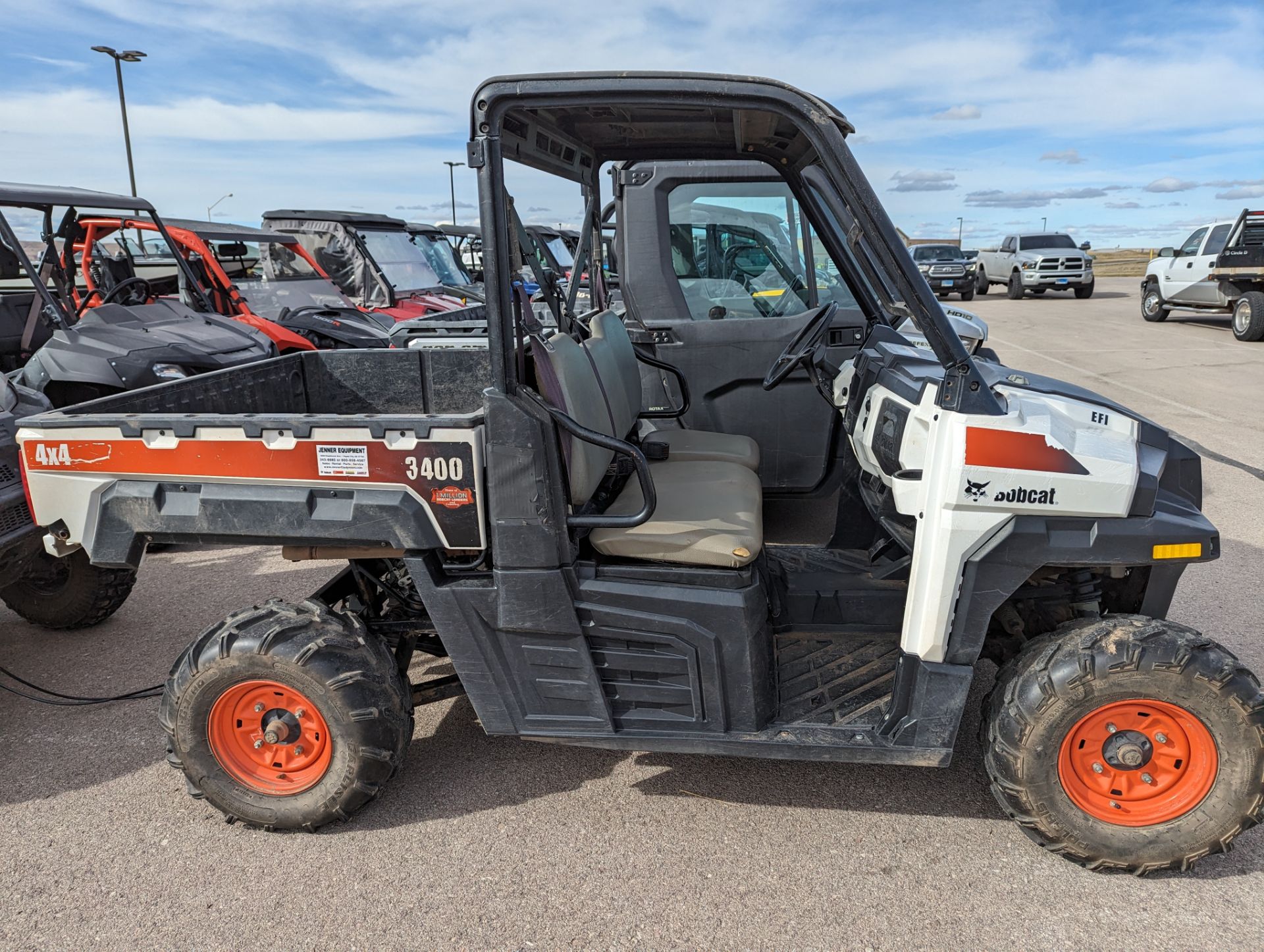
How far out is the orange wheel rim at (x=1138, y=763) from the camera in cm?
251

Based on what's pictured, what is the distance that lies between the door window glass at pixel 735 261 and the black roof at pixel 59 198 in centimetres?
455

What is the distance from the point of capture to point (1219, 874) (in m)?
2.57

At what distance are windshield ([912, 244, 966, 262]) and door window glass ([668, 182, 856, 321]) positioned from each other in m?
20.0

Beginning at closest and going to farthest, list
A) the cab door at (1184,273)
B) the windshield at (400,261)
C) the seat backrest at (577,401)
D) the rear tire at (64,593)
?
the seat backrest at (577,401), the rear tire at (64,593), the windshield at (400,261), the cab door at (1184,273)

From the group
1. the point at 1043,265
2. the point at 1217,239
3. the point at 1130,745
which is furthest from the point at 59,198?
the point at 1043,265

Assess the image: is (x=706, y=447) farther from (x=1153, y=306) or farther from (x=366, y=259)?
(x=1153, y=306)

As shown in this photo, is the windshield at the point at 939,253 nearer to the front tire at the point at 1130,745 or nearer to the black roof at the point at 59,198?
the black roof at the point at 59,198

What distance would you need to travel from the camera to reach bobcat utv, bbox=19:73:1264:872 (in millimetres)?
2426

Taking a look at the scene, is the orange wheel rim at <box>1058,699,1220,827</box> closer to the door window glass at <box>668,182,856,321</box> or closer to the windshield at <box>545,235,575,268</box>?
the door window glass at <box>668,182,856,321</box>

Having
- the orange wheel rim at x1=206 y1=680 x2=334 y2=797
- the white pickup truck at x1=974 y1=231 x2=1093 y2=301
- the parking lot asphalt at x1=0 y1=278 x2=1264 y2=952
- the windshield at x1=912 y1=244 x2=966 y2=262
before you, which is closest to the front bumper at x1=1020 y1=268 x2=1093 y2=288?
the white pickup truck at x1=974 y1=231 x2=1093 y2=301

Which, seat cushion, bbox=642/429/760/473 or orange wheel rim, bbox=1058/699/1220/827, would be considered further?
seat cushion, bbox=642/429/760/473

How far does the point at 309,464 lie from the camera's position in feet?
8.60

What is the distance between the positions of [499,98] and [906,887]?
2452 millimetres

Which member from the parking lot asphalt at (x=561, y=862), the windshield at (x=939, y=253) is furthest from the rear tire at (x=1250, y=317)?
the parking lot asphalt at (x=561, y=862)
